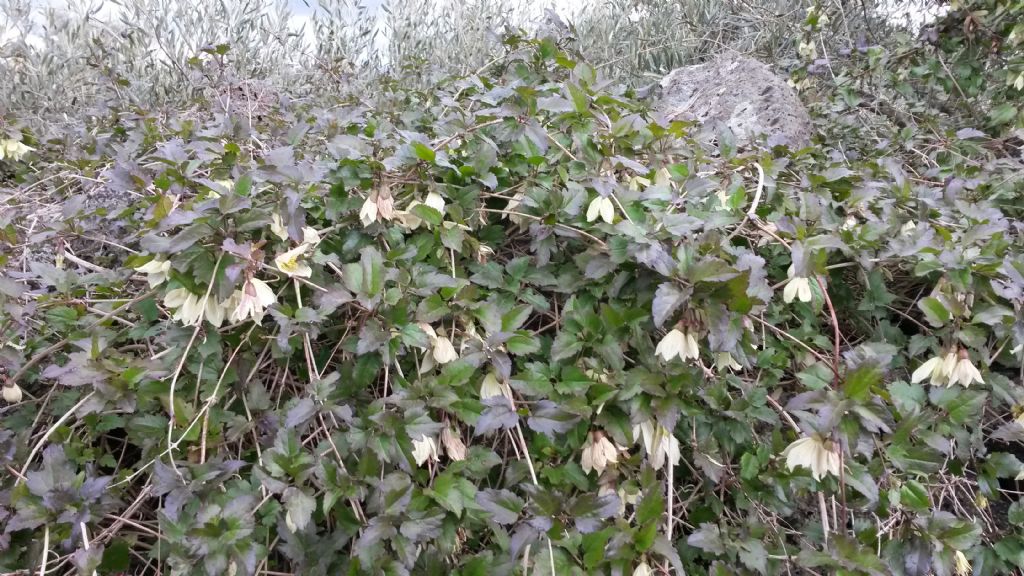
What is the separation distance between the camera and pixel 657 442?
41.4 inches

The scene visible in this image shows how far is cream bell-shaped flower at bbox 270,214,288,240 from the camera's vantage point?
3.59ft

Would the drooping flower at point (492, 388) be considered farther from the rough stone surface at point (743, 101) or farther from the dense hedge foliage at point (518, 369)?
the rough stone surface at point (743, 101)

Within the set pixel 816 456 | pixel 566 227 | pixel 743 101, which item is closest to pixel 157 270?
pixel 566 227

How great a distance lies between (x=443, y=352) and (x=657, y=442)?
15.1 inches

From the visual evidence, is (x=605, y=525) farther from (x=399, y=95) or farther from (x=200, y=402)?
(x=399, y=95)

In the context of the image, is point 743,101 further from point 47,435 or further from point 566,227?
point 47,435

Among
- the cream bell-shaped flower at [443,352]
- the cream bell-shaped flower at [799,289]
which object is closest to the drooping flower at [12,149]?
the cream bell-shaped flower at [443,352]

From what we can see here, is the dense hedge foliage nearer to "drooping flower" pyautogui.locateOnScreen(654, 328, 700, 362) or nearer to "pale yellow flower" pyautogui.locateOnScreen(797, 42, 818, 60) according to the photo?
"drooping flower" pyautogui.locateOnScreen(654, 328, 700, 362)

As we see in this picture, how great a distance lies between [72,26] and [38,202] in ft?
9.59

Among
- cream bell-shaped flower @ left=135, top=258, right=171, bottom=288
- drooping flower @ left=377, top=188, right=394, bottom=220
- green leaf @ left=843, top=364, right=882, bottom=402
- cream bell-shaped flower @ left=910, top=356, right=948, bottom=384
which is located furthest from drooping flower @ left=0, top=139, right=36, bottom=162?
cream bell-shaped flower @ left=910, top=356, right=948, bottom=384

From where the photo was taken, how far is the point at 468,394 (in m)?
1.07

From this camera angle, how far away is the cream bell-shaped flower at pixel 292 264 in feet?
3.40

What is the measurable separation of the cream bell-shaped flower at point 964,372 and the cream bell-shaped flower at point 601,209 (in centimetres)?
66

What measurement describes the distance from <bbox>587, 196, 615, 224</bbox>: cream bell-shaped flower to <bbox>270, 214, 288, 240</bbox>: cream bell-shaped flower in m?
0.54
